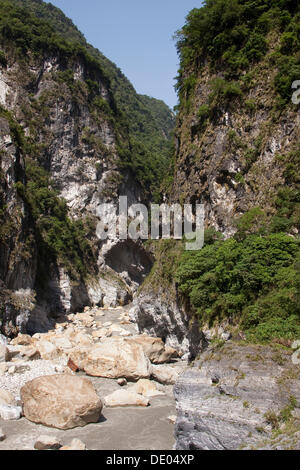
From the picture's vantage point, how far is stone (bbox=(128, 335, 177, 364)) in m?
16.8

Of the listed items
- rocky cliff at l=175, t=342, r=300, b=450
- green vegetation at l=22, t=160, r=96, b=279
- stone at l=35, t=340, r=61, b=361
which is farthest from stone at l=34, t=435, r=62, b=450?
green vegetation at l=22, t=160, r=96, b=279

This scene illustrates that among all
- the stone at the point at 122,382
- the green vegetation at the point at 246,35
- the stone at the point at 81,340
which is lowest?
the stone at the point at 81,340

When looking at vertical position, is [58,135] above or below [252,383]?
above

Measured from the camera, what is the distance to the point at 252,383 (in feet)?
25.1

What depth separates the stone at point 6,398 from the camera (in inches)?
428

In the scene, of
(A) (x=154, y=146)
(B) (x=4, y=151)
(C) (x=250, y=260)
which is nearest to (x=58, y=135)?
(B) (x=4, y=151)

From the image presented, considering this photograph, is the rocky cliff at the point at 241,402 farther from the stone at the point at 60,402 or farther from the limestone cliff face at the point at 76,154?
the limestone cliff face at the point at 76,154

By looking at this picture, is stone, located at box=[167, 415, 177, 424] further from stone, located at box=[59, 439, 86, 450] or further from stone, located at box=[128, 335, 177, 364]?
stone, located at box=[128, 335, 177, 364]

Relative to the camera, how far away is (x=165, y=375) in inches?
566

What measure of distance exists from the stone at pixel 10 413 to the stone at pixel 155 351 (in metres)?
7.51

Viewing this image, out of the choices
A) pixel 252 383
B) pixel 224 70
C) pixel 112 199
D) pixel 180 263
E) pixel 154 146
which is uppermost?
pixel 154 146

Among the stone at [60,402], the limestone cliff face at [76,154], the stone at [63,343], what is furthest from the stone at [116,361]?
the limestone cliff face at [76,154]
